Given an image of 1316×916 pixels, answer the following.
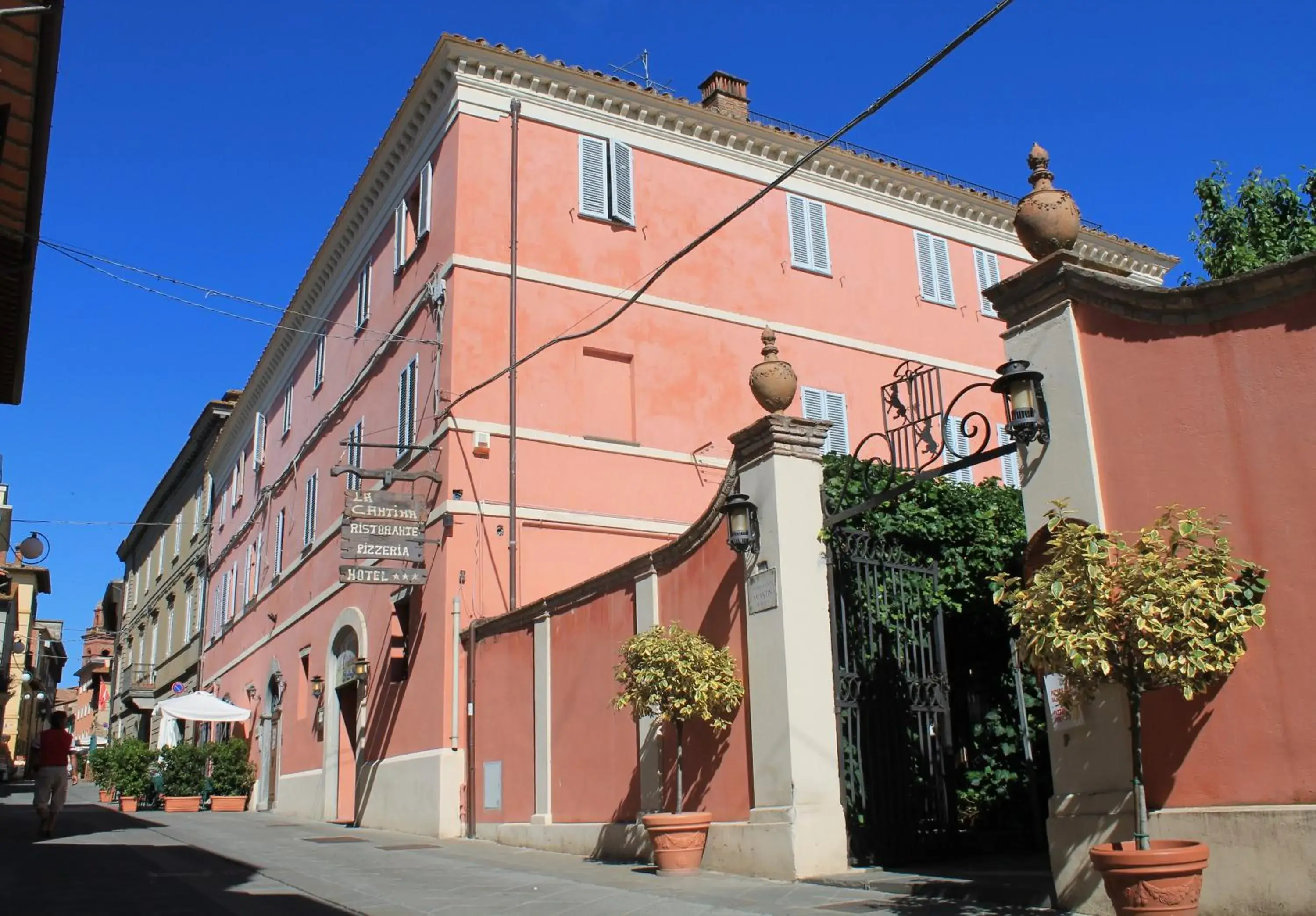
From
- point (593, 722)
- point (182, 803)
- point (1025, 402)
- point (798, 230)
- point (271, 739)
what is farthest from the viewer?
point (271, 739)

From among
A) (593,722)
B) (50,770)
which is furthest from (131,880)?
(50,770)

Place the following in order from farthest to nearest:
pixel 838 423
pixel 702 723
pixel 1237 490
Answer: pixel 838 423
pixel 702 723
pixel 1237 490

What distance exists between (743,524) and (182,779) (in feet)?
57.4

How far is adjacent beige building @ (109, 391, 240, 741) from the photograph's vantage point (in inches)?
1377

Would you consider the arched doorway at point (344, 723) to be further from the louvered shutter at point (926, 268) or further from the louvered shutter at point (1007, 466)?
the louvered shutter at point (926, 268)

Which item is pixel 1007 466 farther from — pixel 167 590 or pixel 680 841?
pixel 167 590

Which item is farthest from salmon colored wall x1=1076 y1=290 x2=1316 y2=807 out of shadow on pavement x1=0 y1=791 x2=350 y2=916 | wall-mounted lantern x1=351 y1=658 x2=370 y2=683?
wall-mounted lantern x1=351 y1=658 x2=370 y2=683

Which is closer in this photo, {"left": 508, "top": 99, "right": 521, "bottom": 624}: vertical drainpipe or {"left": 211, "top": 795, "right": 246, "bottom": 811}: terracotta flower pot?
{"left": 508, "top": 99, "right": 521, "bottom": 624}: vertical drainpipe

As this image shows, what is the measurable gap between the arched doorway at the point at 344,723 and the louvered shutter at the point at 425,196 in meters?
6.63

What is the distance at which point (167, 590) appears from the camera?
134 ft

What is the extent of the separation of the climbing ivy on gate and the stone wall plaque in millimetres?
1043

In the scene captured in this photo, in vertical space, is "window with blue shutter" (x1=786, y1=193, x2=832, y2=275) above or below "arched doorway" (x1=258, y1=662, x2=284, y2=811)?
above

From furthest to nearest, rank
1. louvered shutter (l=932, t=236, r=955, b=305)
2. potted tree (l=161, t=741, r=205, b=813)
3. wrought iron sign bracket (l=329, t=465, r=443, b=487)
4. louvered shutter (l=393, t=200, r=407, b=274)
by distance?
potted tree (l=161, t=741, r=205, b=813) < louvered shutter (l=932, t=236, r=955, b=305) < louvered shutter (l=393, t=200, r=407, b=274) < wrought iron sign bracket (l=329, t=465, r=443, b=487)

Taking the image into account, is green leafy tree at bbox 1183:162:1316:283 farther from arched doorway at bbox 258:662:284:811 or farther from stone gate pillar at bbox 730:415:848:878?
arched doorway at bbox 258:662:284:811
